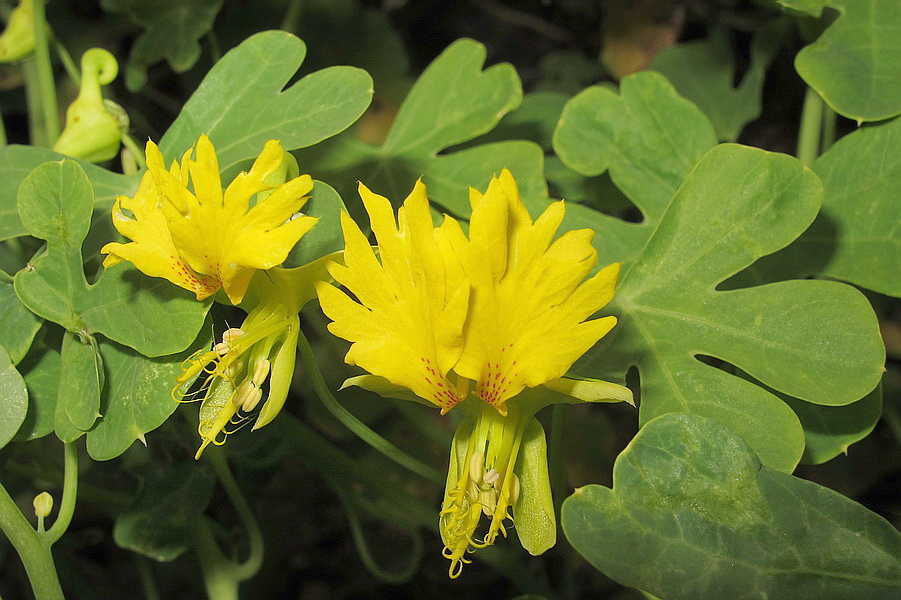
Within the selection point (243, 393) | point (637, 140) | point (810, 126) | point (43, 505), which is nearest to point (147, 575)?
point (43, 505)

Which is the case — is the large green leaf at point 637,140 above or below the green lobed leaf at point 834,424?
above

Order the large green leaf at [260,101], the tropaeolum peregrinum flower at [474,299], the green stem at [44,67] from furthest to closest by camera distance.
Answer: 1. the green stem at [44,67]
2. the large green leaf at [260,101]
3. the tropaeolum peregrinum flower at [474,299]

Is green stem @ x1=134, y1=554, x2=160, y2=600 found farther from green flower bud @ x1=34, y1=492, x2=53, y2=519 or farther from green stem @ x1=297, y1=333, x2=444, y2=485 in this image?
green stem @ x1=297, y1=333, x2=444, y2=485

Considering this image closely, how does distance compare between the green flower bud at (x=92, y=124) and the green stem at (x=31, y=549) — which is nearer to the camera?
the green stem at (x=31, y=549)

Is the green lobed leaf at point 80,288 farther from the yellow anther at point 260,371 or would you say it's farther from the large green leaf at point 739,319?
the large green leaf at point 739,319

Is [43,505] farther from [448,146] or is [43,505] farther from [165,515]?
[448,146]

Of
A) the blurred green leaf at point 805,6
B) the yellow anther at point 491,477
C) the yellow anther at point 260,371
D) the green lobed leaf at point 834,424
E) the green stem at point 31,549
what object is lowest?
the green stem at point 31,549

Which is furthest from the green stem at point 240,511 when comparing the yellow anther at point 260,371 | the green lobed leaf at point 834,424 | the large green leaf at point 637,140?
the green lobed leaf at point 834,424
